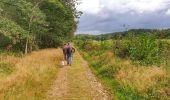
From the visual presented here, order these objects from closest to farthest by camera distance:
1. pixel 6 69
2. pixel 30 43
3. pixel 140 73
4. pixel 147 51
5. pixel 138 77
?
pixel 138 77
pixel 140 73
pixel 6 69
pixel 147 51
pixel 30 43

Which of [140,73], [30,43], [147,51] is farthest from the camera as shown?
[30,43]

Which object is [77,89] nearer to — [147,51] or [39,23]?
[147,51]

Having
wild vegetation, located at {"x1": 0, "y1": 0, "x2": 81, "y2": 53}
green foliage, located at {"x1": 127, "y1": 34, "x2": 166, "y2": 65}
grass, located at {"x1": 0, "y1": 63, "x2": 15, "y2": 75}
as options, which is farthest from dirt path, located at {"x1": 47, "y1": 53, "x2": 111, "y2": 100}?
wild vegetation, located at {"x1": 0, "y1": 0, "x2": 81, "y2": 53}

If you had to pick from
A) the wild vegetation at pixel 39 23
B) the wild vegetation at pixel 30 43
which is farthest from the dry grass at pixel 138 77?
the wild vegetation at pixel 39 23

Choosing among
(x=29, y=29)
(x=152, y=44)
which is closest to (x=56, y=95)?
(x=152, y=44)

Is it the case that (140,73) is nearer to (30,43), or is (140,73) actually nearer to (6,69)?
(6,69)

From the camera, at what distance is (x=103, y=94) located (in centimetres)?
1600

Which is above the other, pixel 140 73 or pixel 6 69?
pixel 140 73

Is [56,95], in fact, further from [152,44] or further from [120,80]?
[152,44]

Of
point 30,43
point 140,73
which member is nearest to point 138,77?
point 140,73

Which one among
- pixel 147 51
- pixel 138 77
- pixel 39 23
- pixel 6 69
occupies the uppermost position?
pixel 39 23

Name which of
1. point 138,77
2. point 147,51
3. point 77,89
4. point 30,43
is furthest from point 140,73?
point 30,43

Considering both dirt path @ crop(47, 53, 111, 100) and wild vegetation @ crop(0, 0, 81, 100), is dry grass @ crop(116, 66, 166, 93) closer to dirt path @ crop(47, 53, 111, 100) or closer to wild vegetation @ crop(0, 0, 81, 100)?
dirt path @ crop(47, 53, 111, 100)

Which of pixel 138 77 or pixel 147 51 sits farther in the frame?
pixel 147 51
